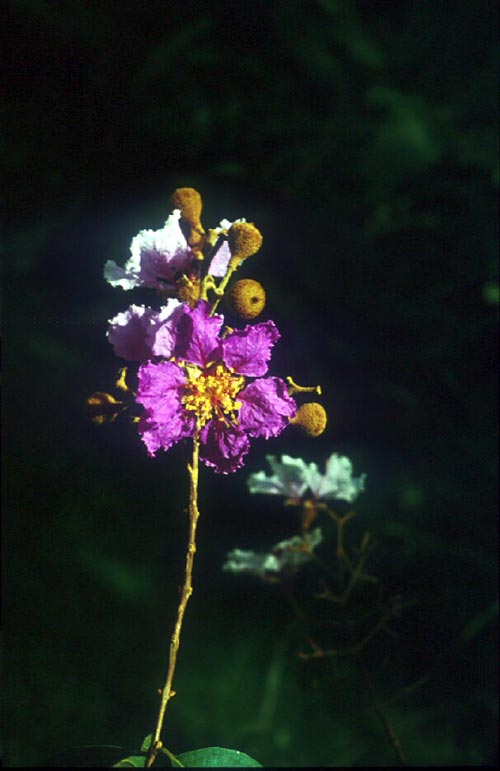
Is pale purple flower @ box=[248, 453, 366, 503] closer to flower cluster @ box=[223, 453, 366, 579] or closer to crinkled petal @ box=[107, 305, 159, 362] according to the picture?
flower cluster @ box=[223, 453, 366, 579]

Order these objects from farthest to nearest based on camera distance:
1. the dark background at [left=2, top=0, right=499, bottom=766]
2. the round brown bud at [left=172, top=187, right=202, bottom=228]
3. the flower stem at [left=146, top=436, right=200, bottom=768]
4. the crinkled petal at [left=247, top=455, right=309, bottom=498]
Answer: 1. the dark background at [left=2, top=0, right=499, bottom=766]
2. the crinkled petal at [left=247, top=455, right=309, bottom=498]
3. the round brown bud at [left=172, top=187, right=202, bottom=228]
4. the flower stem at [left=146, top=436, right=200, bottom=768]

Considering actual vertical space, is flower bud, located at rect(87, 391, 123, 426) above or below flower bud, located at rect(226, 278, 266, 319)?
below

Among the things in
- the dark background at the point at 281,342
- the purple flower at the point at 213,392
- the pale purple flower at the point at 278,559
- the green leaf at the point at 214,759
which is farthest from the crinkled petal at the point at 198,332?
the dark background at the point at 281,342

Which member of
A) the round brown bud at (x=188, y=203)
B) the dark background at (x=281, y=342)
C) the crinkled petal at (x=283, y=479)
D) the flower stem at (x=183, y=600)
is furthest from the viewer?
the dark background at (x=281, y=342)

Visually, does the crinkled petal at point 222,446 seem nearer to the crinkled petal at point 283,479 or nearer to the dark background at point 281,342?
the crinkled petal at point 283,479

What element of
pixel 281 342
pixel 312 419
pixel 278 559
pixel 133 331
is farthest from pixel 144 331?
pixel 281 342

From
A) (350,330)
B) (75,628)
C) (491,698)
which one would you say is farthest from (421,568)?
(75,628)

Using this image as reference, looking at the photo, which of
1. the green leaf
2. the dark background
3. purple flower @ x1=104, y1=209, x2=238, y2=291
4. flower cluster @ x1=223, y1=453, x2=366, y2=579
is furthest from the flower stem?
the dark background
